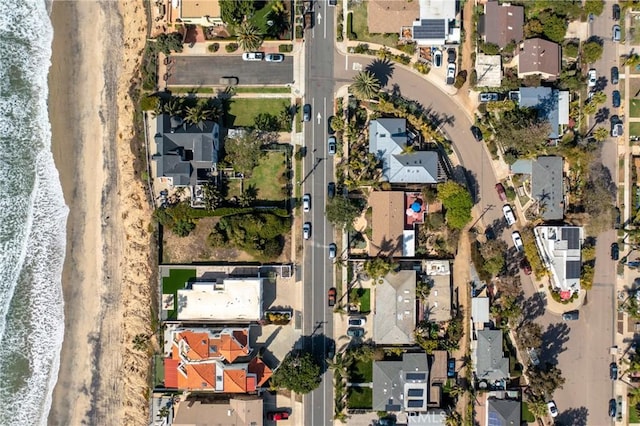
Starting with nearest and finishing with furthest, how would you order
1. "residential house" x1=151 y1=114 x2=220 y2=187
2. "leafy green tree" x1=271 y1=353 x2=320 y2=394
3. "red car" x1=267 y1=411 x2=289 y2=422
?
"leafy green tree" x1=271 y1=353 x2=320 y2=394, "residential house" x1=151 y1=114 x2=220 y2=187, "red car" x1=267 y1=411 x2=289 y2=422

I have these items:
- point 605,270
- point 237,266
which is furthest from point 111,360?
point 605,270

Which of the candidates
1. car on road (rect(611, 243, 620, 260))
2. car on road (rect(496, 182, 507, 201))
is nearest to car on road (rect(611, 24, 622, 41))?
car on road (rect(496, 182, 507, 201))

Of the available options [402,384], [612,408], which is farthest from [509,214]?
[612,408]

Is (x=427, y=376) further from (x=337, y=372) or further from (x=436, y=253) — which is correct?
(x=436, y=253)

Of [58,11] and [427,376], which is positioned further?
[58,11]

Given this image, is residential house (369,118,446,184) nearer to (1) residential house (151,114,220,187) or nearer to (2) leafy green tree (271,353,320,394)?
(1) residential house (151,114,220,187)

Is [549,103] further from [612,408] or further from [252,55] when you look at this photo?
[612,408]
